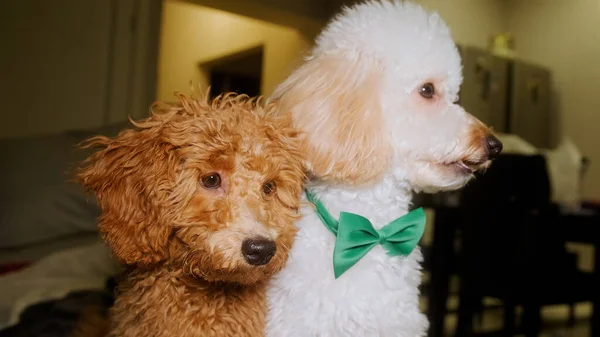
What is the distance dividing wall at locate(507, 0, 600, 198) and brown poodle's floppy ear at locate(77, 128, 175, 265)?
2.95 meters

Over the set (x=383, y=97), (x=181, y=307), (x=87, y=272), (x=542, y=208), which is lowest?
(x=87, y=272)

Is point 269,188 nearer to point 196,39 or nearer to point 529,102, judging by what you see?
point 529,102

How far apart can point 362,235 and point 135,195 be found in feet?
0.87

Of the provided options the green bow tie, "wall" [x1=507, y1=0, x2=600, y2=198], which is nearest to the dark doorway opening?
"wall" [x1=507, y1=0, x2=600, y2=198]

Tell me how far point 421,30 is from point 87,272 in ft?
3.57

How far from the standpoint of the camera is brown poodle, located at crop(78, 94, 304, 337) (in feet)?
1.83

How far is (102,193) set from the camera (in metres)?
0.60

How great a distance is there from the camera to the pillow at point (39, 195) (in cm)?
170

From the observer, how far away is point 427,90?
762 millimetres

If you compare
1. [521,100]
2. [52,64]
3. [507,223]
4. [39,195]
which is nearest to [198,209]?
[39,195]

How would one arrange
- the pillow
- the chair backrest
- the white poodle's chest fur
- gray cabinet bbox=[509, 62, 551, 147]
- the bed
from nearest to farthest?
the white poodle's chest fur, the bed, the pillow, the chair backrest, gray cabinet bbox=[509, 62, 551, 147]

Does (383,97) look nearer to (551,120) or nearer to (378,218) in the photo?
(378,218)

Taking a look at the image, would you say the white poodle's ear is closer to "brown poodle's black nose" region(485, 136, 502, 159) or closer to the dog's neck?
the dog's neck

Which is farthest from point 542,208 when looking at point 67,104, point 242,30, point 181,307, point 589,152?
point 242,30
